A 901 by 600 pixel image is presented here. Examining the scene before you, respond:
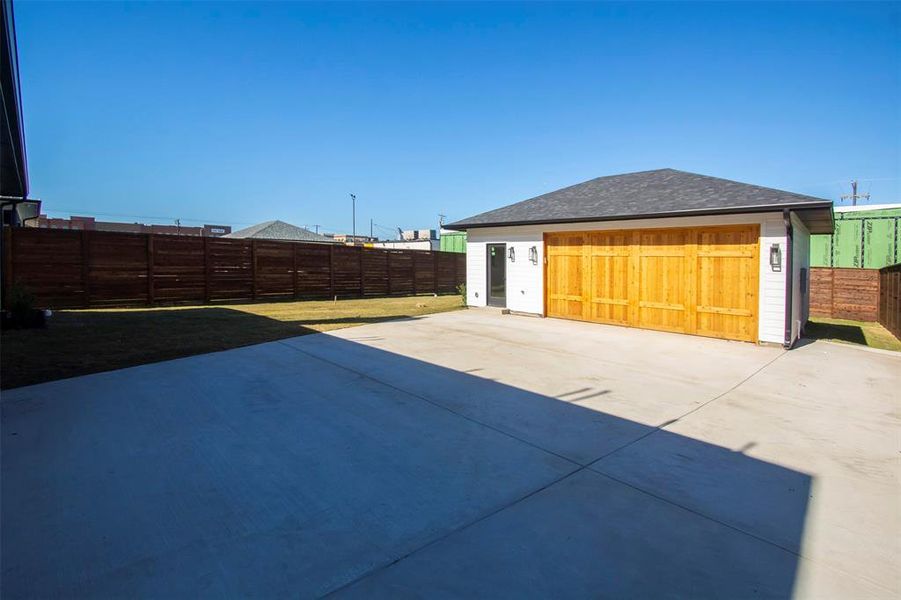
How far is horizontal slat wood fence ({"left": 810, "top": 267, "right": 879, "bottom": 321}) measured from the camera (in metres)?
15.3

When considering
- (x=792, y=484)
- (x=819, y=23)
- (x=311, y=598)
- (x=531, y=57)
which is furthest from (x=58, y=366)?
(x=819, y=23)

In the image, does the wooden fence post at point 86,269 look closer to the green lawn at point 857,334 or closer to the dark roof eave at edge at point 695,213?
the dark roof eave at edge at point 695,213

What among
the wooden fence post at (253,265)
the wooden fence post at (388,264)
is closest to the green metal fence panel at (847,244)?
the wooden fence post at (388,264)

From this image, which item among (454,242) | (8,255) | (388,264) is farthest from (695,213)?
(454,242)

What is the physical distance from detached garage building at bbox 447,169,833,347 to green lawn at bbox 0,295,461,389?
3.32m

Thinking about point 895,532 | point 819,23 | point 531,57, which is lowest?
point 895,532

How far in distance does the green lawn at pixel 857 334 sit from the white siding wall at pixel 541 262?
2.40 m

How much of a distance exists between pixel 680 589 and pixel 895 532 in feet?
5.60

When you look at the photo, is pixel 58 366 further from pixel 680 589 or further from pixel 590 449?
pixel 680 589

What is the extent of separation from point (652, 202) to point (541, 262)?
3.34 meters

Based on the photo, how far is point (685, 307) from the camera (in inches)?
412

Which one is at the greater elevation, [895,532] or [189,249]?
[189,249]

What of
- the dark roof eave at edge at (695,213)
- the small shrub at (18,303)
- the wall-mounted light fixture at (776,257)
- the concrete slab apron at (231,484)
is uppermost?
the dark roof eave at edge at (695,213)

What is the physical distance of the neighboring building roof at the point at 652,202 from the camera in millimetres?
9258
